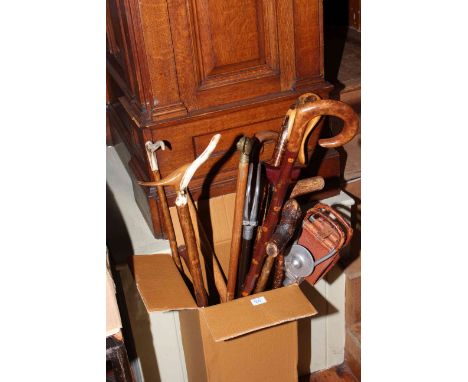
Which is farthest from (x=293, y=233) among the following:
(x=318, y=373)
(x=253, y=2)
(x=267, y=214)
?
(x=318, y=373)

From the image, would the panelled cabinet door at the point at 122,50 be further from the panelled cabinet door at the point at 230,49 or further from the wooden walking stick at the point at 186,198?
the wooden walking stick at the point at 186,198

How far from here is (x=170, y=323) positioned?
1.64 metres

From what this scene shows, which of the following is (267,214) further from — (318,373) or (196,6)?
(318,373)

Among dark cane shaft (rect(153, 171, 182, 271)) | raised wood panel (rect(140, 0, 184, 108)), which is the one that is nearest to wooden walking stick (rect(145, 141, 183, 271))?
dark cane shaft (rect(153, 171, 182, 271))

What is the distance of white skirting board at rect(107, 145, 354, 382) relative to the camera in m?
1.62

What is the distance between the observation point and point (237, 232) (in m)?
1.39

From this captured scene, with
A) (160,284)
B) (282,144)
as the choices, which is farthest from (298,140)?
(160,284)

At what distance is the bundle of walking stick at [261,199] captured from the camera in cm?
123

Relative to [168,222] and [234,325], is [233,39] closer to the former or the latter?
[168,222]

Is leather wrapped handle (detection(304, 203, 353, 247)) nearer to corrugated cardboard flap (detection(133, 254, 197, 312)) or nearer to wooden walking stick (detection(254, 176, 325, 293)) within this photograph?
wooden walking stick (detection(254, 176, 325, 293))

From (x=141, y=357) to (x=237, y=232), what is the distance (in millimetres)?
531

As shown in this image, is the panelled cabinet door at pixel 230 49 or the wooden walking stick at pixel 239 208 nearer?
the wooden walking stick at pixel 239 208

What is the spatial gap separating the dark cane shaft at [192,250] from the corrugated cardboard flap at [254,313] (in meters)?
0.13

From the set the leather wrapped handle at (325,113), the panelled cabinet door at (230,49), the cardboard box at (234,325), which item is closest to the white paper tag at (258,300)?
the cardboard box at (234,325)
